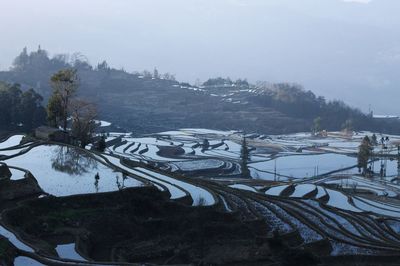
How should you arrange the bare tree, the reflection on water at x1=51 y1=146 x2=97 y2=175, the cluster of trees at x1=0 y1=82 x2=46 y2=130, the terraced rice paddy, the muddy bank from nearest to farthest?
the muddy bank → the terraced rice paddy → the reflection on water at x1=51 y1=146 x2=97 y2=175 → the bare tree → the cluster of trees at x1=0 y1=82 x2=46 y2=130

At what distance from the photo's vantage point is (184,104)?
10206 centimetres

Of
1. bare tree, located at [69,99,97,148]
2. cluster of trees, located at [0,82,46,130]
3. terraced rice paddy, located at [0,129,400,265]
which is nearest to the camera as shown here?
terraced rice paddy, located at [0,129,400,265]

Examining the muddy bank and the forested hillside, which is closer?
the muddy bank

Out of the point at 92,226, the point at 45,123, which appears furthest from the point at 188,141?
the point at 92,226

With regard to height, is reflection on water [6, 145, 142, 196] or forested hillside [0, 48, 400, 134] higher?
forested hillside [0, 48, 400, 134]

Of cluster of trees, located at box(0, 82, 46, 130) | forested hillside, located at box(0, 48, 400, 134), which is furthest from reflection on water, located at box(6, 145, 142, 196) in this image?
forested hillside, located at box(0, 48, 400, 134)

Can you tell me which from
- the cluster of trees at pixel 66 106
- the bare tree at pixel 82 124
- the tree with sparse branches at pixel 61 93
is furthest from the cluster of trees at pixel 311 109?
the tree with sparse branches at pixel 61 93

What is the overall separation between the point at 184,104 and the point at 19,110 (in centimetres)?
6639

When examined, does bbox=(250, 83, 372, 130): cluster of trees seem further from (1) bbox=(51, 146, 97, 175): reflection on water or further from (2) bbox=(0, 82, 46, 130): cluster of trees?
(1) bbox=(51, 146, 97, 175): reflection on water

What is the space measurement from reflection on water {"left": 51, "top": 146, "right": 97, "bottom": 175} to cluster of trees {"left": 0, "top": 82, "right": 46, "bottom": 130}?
11919mm

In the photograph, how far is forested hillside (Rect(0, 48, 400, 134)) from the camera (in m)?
90.6

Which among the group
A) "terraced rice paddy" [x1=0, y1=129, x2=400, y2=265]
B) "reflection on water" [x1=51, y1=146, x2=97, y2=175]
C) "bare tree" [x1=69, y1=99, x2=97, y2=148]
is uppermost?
"bare tree" [x1=69, y1=99, x2=97, y2=148]

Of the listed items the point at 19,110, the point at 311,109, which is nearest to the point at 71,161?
the point at 19,110

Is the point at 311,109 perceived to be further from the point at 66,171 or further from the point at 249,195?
the point at 66,171
